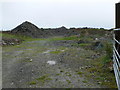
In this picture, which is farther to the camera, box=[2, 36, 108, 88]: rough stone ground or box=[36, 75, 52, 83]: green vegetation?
box=[36, 75, 52, 83]: green vegetation

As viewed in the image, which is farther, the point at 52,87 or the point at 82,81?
the point at 82,81

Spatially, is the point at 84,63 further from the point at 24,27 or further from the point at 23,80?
the point at 24,27

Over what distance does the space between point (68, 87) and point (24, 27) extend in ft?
68.2

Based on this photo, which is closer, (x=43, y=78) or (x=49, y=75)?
(x=43, y=78)

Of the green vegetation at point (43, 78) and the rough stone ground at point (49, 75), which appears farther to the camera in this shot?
the green vegetation at point (43, 78)

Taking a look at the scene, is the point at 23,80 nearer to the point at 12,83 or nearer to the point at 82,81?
the point at 12,83

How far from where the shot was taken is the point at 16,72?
5234mm

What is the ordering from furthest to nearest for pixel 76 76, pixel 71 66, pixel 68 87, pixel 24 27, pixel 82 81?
pixel 24 27
pixel 71 66
pixel 76 76
pixel 82 81
pixel 68 87

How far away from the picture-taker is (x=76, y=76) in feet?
15.3

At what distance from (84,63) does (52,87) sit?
2471mm

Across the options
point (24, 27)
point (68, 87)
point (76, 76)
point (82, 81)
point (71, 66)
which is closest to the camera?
point (68, 87)

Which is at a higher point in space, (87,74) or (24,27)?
(24,27)

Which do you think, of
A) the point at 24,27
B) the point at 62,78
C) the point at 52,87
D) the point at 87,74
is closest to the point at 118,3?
the point at 87,74

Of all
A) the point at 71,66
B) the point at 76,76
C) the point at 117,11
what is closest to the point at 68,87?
the point at 76,76
